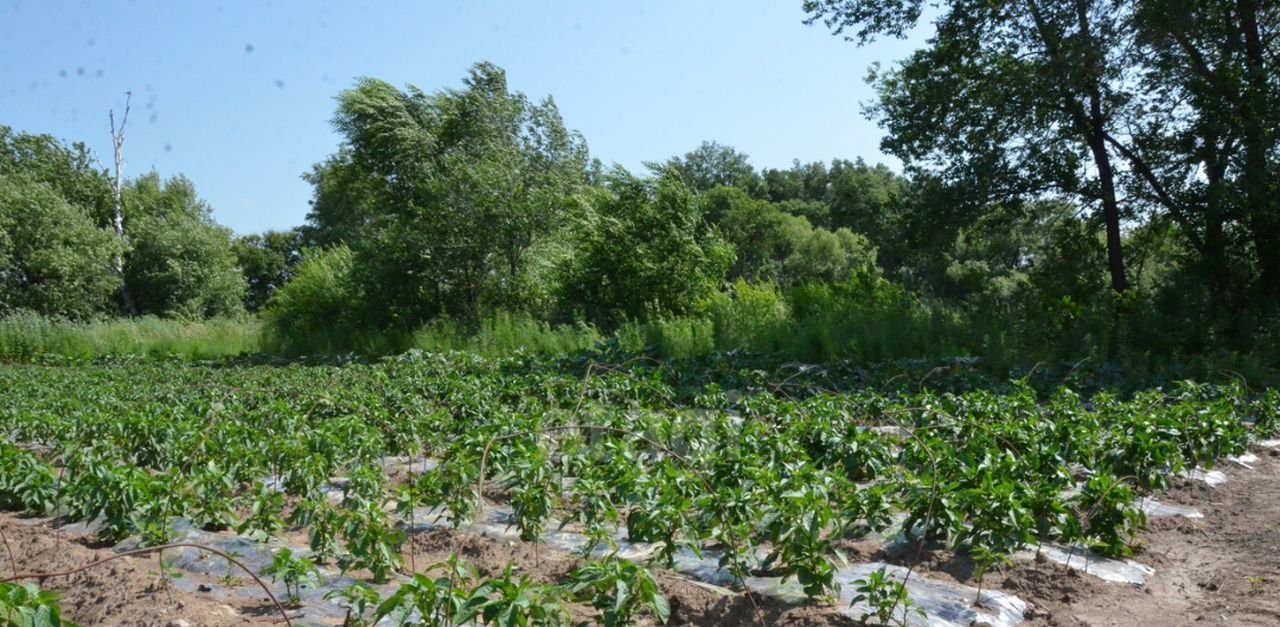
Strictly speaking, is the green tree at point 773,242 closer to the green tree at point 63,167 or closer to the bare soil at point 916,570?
the green tree at point 63,167

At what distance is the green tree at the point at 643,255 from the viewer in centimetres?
1870

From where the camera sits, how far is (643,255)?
61.3 feet

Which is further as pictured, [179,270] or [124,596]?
[179,270]

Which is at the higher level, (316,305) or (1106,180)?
(1106,180)

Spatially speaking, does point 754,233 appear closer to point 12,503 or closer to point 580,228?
point 580,228

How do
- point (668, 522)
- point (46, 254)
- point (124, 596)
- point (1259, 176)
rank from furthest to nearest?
point (46, 254) < point (1259, 176) < point (668, 522) < point (124, 596)

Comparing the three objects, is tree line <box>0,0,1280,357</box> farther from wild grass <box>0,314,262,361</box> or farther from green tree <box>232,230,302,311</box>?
green tree <box>232,230,302,311</box>

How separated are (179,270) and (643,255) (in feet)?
77.9

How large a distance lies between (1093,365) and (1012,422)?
5740 millimetres

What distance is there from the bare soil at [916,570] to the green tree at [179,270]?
33.1 m

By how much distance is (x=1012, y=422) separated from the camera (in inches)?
223

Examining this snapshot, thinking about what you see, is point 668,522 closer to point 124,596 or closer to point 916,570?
point 916,570

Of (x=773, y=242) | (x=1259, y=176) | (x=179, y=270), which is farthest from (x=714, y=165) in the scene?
(x=1259, y=176)

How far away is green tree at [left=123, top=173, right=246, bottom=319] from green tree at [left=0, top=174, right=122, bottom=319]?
382 centimetres
